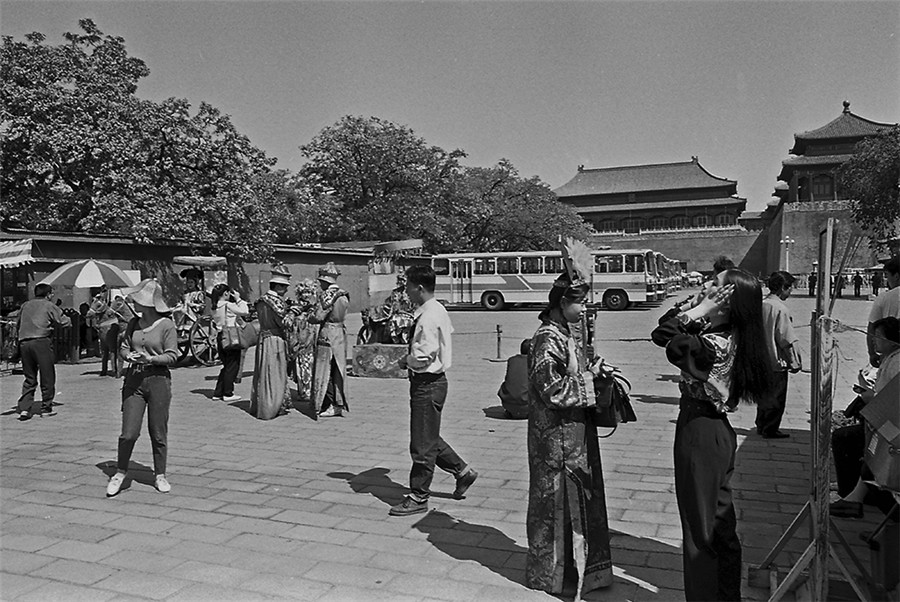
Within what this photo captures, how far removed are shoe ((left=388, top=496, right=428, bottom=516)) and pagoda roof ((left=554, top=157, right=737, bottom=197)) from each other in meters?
69.0

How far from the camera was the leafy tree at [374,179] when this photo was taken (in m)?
35.7

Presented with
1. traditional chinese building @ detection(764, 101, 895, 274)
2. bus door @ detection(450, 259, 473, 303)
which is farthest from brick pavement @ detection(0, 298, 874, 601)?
traditional chinese building @ detection(764, 101, 895, 274)

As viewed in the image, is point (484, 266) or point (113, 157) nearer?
point (113, 157)

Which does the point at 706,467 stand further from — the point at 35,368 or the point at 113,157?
the point at 113,157

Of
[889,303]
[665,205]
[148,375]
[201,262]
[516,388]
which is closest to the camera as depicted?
[889,303]

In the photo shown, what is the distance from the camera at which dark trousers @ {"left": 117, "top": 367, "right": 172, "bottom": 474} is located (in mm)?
5453

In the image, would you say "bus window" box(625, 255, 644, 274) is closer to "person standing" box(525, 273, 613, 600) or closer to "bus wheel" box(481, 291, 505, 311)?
"bus wheel" box(481, 291, 505, 311)

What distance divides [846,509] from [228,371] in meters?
7.30

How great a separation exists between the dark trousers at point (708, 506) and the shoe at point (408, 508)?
2077 mm

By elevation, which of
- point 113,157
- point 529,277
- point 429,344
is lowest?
point 429,344

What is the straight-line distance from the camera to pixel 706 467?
10.5 ft

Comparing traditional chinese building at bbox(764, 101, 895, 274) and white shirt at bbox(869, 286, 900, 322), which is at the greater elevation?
traditional chinese building at bbox(764, 101, 895, 274)

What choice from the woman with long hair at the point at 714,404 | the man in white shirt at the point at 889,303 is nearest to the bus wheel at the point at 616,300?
the man in white shirt at the point at 889,303

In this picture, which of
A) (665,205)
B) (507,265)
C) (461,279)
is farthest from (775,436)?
(665,205)
